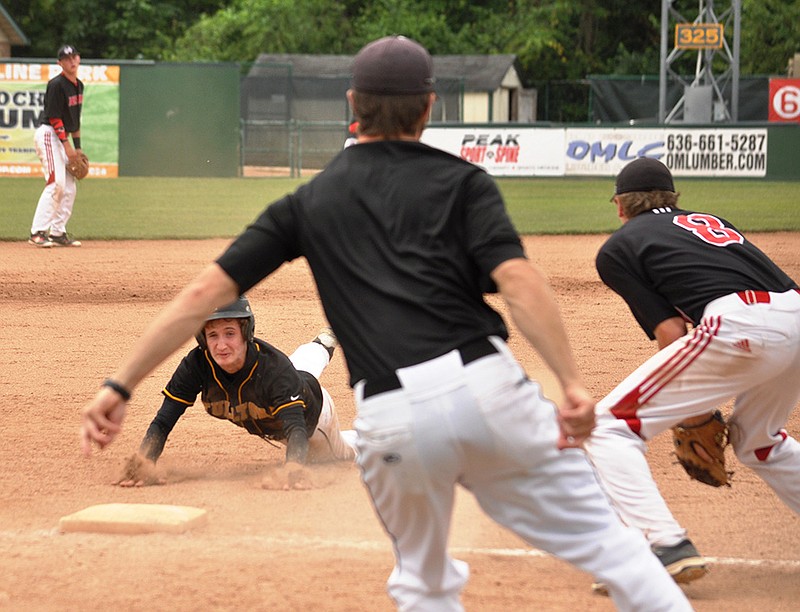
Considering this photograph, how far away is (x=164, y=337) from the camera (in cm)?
274

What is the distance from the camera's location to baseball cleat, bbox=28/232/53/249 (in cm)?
1311

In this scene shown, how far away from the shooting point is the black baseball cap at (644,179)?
421 cm

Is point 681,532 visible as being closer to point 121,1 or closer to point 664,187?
point 664,187

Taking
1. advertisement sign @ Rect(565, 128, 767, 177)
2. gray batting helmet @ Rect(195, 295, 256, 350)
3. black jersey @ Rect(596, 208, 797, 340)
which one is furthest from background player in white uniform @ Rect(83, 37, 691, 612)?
advertisement sign @ Rect(565, 128, 767, 177)

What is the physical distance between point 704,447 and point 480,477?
1819 millimetres

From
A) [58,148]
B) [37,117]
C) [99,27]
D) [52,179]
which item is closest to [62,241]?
[52,179]

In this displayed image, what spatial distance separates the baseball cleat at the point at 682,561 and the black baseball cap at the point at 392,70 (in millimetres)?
1833

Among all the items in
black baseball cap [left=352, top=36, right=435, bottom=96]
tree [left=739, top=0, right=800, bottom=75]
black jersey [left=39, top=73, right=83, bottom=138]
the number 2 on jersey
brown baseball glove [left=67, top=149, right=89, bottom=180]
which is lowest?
the number 2 on jersey

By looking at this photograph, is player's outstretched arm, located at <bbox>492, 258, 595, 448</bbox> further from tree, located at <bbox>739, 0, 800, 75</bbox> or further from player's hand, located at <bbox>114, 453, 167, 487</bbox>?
tree, located at <bbox>739, 0, 800, 75</bbox>

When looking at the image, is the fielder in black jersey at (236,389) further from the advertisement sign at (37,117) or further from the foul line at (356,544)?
the advertisement sign at (37,117)

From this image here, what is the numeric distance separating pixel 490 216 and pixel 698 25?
26.4 metres

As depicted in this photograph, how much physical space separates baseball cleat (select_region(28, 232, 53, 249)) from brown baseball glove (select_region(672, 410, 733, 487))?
1022cm

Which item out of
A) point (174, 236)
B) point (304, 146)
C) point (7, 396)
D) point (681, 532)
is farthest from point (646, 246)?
point (304, 146)

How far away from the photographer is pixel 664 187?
13.9 feet
